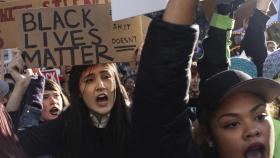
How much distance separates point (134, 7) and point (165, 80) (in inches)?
15.3

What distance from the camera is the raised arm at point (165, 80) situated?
55.4 inches

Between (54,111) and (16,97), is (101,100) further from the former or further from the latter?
(54,111)

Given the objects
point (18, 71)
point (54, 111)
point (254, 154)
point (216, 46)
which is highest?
point (216, 46)

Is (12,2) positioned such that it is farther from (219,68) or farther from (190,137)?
(190,137)

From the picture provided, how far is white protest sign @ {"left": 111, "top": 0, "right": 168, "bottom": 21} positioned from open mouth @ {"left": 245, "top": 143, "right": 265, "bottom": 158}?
0.55m

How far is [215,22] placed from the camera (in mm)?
1960

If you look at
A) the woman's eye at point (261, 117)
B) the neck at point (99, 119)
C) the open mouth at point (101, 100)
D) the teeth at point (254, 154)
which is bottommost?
the neck at point (99, 119)

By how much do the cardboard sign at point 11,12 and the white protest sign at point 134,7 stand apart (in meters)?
1.29

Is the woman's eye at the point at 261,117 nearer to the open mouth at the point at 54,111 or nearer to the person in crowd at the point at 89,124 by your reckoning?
the person in crowd at the point at 89,124

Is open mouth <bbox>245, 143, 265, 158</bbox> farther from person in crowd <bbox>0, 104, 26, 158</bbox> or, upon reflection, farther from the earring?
person in crowd <bbox>0, 104, 26, 158</bbox>

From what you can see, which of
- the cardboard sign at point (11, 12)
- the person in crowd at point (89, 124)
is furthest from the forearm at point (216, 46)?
the cardboard sign at point (11, 12)

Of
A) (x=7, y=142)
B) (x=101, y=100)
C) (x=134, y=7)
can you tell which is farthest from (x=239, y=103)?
(x=101, y=100)

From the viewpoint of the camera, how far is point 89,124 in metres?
2.81

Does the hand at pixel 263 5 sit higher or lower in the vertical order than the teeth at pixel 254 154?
higher
